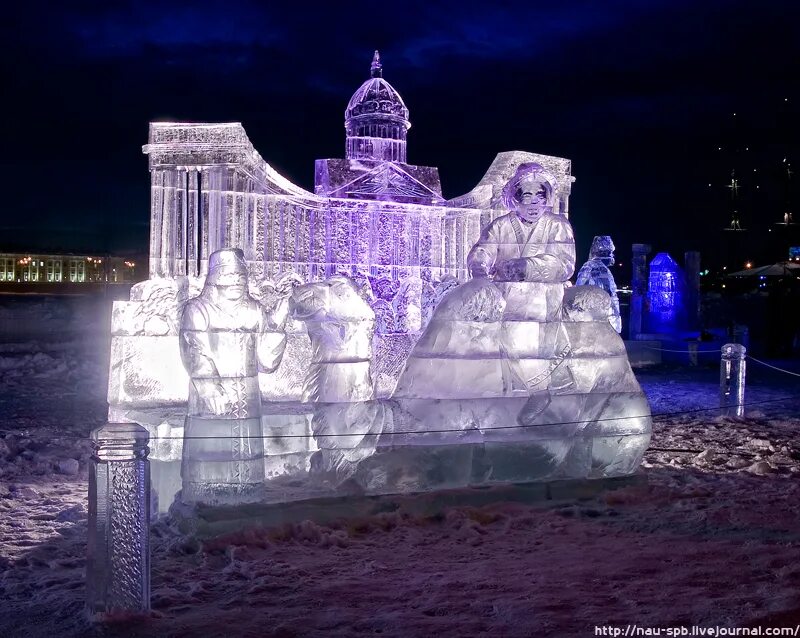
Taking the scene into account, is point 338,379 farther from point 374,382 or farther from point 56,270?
point 56,270

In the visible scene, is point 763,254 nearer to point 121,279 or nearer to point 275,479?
point 121,279

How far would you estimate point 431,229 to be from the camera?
41.0ft

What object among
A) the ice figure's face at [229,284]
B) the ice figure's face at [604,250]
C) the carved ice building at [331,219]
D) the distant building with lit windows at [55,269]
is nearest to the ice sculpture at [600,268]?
the ice figure's face at [604,250]

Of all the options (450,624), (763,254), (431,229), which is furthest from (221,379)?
(763,254)

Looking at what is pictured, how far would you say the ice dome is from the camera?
47.9 ft

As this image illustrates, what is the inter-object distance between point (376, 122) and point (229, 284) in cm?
930

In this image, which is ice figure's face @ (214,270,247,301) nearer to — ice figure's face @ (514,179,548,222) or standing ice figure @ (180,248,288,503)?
standing ice figure @ (180,248,288,503)

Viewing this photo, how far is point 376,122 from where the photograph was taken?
48.0ft

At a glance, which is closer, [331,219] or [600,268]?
[331,219]

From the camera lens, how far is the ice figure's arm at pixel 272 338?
6289mm

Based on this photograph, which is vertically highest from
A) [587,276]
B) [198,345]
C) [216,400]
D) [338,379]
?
[587,276]

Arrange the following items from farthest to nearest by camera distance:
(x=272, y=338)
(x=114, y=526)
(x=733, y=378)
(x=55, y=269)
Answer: (x=55, y=269) < (x=733, y=378) < (x=272, y=338) < (x=114, y=526)

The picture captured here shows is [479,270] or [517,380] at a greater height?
[479,270]

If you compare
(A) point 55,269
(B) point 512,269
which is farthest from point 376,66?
(A) point 55,269
